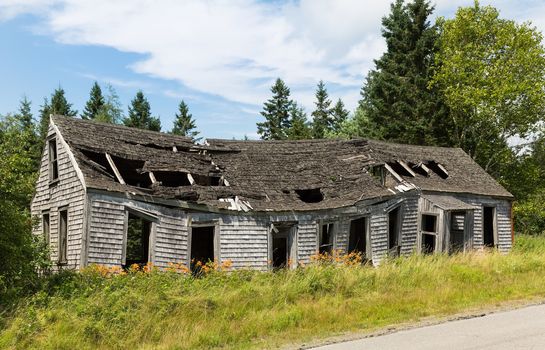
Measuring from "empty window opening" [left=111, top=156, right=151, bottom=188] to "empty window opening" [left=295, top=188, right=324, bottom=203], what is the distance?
6.29 m

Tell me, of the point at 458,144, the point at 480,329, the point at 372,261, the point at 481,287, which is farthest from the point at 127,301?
the point at 458,144

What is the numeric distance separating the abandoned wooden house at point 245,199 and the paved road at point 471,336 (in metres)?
9.99

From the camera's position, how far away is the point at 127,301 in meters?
10.5

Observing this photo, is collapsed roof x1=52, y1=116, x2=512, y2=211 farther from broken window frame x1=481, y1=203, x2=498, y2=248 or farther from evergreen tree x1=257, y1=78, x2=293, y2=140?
evergreen tree x1=257, y1=78, x2=293, y2=140

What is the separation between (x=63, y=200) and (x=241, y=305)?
10110 mm

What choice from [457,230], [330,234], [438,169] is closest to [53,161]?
[330,234]

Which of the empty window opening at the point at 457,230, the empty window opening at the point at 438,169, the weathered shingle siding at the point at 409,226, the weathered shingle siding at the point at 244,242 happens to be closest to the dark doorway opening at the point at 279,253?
the weathered shingle siding at the point at 244,242

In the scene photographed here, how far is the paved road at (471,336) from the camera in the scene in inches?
317

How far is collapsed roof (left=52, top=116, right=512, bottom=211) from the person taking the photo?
1866cm

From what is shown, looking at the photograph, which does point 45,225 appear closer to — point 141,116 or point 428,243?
point 428,243

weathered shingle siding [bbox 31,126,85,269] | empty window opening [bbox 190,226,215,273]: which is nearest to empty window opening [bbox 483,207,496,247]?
empty window opening [bbox 190,226,215,273]

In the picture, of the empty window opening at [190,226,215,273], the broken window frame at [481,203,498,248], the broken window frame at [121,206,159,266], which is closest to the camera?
the broken window frame at [121,206,159,266]

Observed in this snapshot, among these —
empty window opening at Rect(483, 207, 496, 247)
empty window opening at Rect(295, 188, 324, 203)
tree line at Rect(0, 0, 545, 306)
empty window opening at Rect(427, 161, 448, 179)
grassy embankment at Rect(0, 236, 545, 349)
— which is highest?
tree line at Rect(0, 0, 545, 306)

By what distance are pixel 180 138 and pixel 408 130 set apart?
21.0 m
